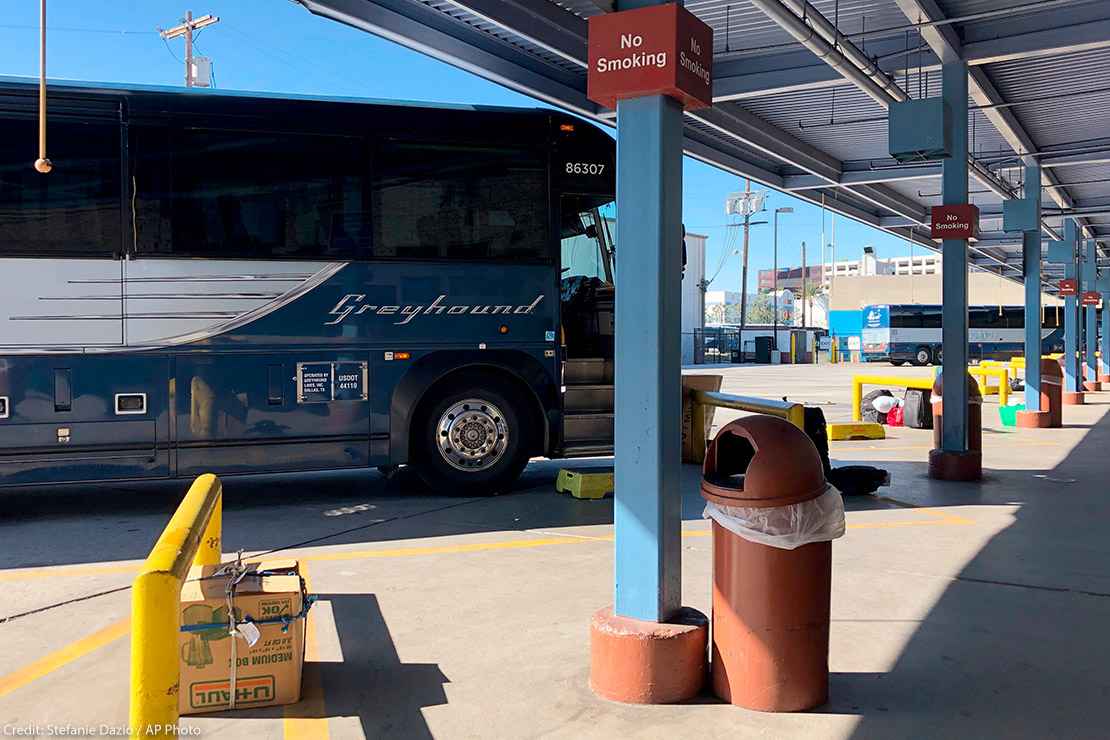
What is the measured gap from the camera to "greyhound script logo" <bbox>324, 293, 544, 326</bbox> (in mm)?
8758

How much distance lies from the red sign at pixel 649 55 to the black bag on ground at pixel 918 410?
1477 cm

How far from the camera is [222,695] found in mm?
4148

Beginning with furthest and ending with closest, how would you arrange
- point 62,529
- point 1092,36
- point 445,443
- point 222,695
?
point 1092,36 → point 445,443 → point 62,529 → point 222,695

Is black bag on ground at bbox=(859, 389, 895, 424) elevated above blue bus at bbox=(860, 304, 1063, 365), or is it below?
below

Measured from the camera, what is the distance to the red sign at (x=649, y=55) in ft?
13.8

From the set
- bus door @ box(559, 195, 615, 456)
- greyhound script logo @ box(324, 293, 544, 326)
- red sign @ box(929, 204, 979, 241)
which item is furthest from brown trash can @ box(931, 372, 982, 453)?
greyhound script logo @ box(324, 293, 544, 326)

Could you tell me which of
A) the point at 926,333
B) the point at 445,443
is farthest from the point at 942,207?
the point at 926,333

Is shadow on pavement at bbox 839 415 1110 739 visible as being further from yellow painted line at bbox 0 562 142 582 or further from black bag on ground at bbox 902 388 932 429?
black bag on ground at bbox 902 388 932 429

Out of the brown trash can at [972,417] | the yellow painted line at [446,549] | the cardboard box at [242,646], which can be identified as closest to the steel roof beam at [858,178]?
the brown trash can at [972,417]

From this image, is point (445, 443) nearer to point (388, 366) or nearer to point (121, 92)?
point (388, 366)

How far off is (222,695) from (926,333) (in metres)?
57.2

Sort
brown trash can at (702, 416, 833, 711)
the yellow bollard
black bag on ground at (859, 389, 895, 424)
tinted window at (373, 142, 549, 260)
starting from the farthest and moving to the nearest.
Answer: black bag on ground at (859, 389, 895, 424) < tinted window at (373, 142, 549, 260) < brown trash can at (702, 416, 833, 711) < the yellow bollard

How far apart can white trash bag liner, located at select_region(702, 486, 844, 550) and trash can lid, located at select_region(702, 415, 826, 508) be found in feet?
0.10

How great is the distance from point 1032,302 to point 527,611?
15335mm
